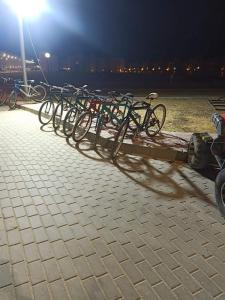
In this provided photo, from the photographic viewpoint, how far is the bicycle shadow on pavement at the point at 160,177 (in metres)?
4.54

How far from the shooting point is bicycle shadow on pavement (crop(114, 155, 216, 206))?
454cm

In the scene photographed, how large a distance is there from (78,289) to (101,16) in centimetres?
2965

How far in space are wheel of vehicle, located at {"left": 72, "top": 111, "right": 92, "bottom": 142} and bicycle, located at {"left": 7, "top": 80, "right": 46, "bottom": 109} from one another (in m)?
6.46

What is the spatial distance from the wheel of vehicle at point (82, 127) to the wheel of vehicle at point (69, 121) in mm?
355

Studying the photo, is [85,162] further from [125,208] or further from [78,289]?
[78,289]

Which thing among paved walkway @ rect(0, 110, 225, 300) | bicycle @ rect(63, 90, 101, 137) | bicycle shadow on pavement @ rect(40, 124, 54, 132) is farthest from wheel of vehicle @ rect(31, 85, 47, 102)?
paved walkway @ rect(0, 110, 225, 300)

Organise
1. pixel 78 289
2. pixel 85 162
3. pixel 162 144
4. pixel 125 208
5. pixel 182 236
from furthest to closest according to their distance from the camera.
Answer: pixel 162 144
pixel 85 162
pixel 125 208
pixel 182 236
pixel 78 289

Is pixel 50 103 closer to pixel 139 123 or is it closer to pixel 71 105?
pixel 71 105

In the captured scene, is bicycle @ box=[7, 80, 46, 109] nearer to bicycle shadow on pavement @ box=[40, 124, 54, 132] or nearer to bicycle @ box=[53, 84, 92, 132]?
bicycle shadow on pavement @ box=[40, 124, 54, 132]

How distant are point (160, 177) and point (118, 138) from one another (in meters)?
1.42

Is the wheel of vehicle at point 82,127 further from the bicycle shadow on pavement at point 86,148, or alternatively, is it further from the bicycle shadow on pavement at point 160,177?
the bicycle shadow on pavement at point 160,177

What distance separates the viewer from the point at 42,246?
3.22 meters

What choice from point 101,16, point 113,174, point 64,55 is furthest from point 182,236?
point 64,55

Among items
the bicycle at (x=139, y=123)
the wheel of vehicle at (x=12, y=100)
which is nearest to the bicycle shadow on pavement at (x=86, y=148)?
the bicycle at (x=139, y=123)
